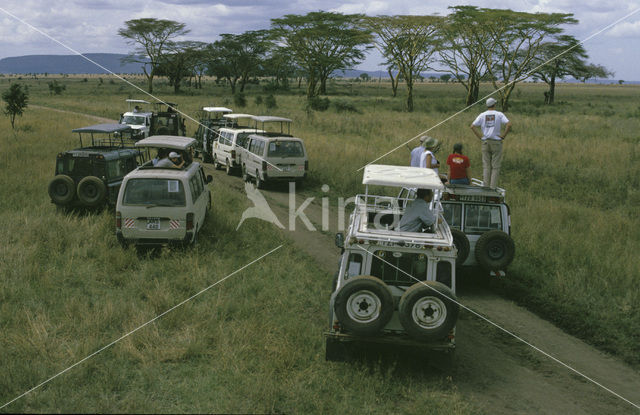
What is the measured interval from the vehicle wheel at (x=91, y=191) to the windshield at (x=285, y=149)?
20.8 ft

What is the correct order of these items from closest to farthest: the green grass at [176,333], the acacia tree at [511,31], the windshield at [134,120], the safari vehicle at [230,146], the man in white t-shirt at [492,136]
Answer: the green grass at [176,333] → the man in white t-shirt at [492,136] → the safari vehicle at [230,146] → the windshield at [134,120] → the acacia tree at [511,31]

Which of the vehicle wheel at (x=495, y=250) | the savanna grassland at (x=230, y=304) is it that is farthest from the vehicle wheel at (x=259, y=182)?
the vehicle wheel at (x=495, y=250)

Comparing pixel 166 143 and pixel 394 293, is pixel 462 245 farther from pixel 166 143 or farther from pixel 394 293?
pixel 166 143

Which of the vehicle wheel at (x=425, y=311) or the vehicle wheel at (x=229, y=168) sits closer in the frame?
the vehicle wheel at (x=425, y=311)

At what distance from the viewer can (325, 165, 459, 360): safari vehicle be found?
5.75m

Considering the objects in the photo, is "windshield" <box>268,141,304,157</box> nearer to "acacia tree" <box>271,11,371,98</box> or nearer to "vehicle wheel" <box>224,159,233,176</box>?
"vehicle wheel" <box>224,159,233,176</box>

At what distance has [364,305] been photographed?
19.2 feet

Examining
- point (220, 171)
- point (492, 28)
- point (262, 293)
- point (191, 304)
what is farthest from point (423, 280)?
point (492, 28)

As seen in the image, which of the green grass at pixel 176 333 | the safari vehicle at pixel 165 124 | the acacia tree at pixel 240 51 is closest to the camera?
the green grass at pixel 176 333

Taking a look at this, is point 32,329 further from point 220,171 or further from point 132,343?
point 220,171

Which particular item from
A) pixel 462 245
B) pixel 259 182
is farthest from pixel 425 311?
pixel 259 182

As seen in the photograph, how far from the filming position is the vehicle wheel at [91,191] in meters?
12.0

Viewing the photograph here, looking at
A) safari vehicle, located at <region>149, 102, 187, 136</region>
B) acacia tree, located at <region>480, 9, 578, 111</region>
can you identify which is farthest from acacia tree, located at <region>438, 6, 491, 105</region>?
safari vehicle, located at <region>149, 102, 187, 136</region>

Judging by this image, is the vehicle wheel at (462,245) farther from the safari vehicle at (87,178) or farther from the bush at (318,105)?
the bush at (318,105)
